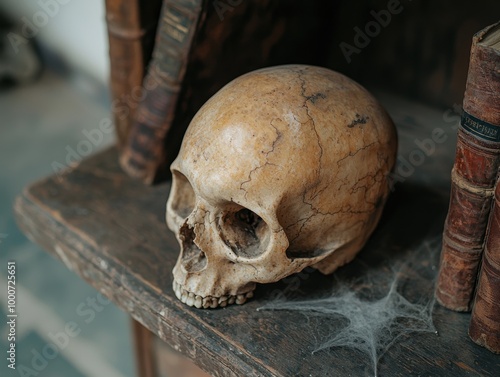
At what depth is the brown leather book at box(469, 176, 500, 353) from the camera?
949mm

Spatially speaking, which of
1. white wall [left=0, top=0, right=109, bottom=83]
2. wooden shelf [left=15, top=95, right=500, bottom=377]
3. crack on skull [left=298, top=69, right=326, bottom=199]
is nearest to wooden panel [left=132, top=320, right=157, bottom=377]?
wooden shelf [left=15, top=95, right=500, bottom=377]

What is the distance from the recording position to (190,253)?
1.10 m

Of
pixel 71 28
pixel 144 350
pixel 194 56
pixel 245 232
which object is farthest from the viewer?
pixel 71 28

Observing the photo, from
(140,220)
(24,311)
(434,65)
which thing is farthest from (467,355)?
(24,311)

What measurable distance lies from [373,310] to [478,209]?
0.77 ft

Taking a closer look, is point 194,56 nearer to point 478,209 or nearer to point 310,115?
point 310,115

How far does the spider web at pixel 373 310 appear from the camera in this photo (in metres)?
1.04

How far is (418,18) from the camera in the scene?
1529 millimetres

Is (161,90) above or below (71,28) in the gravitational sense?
above

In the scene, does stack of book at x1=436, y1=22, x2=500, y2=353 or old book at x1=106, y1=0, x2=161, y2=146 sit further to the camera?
old book at x1=106, y1=0, x2=161, y2=146

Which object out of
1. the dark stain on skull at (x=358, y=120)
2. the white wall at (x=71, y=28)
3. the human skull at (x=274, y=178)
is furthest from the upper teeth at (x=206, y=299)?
the white wall at (x=71, y=28)

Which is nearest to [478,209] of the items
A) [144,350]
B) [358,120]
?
[358,120]

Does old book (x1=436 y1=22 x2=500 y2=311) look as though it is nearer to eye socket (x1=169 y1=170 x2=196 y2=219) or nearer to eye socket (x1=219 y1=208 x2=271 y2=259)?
eye socket (x1=219 y1=208 x2=271 y2=259)

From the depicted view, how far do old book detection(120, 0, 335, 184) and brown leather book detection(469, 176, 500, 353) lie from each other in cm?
58
